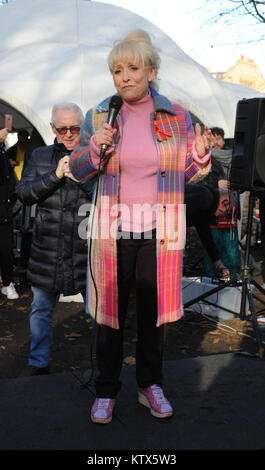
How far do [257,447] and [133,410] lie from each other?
2.47ft

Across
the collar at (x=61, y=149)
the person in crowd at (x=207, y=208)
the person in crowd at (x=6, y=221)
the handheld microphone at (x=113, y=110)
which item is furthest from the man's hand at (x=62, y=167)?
the person in crowd at (x=6, y=221)

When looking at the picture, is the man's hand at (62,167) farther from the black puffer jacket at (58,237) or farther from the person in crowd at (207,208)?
the person in crowd at (207,208)

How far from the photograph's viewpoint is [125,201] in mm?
2693

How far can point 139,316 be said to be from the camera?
2.85 metres

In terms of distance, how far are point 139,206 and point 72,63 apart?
22.4 feet

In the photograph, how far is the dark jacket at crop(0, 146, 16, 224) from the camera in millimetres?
6285

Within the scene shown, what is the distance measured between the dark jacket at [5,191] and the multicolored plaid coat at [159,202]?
3.72 m

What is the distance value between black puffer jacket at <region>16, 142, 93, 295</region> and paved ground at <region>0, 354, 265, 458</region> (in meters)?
0.68

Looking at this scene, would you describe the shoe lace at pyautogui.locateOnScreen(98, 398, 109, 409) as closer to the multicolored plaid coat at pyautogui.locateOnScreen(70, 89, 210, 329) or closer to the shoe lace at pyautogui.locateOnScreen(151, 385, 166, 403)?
the shoe lace at pyautogui.locateOnScreen(151, 385, 166, 403)

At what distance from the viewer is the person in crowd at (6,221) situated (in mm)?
6309

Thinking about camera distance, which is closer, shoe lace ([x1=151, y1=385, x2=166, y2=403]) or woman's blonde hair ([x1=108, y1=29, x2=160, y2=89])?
woman's blonde hair ([x1=108, y1=29, x2=160, y2=89])

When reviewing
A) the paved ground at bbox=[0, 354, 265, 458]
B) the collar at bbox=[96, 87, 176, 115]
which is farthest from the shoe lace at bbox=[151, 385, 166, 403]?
the collar at bbox=[96, 87, 176, 115]

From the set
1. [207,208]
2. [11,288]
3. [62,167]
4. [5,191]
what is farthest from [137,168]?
[11,288]
